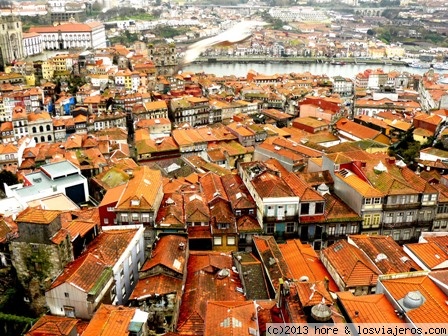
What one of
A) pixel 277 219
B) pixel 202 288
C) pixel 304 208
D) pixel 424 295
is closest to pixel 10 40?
pixel 277 219

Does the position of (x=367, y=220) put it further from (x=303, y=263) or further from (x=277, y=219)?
(x=303, y=263)

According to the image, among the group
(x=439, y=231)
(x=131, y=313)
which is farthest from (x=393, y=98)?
(x=131, y=313)

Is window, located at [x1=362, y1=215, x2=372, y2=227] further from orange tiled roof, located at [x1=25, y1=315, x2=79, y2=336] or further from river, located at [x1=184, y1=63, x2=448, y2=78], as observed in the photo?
river, located at [x1=184, y1=63, x2=448, y2=78]

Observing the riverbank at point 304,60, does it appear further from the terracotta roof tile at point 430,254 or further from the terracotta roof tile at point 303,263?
the terracotta roof tile at point 430,254

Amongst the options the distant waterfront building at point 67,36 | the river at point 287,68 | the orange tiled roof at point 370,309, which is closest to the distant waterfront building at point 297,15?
the river at point 287,68

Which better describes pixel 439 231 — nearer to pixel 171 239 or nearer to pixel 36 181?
pixel 171 239

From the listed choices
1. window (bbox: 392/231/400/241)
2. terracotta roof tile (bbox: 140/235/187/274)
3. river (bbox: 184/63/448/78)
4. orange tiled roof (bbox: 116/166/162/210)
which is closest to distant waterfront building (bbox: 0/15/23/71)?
river (bbox: 184/63/448/78)
